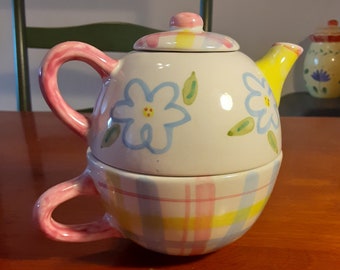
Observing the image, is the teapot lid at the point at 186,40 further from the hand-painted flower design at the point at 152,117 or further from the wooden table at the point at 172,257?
the wooden table at the point at 172,257

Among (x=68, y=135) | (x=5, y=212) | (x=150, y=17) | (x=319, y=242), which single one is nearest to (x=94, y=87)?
(x=150, y=17)

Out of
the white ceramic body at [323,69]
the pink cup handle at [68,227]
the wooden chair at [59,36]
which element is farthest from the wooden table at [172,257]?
the white ceramic body at [323,69]

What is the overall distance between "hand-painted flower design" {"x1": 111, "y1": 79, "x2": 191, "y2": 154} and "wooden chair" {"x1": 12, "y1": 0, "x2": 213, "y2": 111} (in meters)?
0.76

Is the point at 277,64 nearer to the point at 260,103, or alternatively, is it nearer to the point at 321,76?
the point at 260,103

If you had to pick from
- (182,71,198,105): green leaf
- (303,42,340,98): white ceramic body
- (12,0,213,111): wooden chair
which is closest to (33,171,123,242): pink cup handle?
(182,71,198,105): green leaf

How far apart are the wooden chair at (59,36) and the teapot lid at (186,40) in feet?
2.32

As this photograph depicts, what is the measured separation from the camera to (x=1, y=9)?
1.52 metres

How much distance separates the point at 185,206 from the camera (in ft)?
1.07

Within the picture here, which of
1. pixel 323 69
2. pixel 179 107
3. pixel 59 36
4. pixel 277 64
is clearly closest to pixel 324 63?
pixel 323 69

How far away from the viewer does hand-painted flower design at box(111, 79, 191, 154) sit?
0.32 meters

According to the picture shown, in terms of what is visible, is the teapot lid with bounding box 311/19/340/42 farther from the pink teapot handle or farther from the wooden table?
the pink teapot handle

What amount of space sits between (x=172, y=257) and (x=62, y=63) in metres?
0.17

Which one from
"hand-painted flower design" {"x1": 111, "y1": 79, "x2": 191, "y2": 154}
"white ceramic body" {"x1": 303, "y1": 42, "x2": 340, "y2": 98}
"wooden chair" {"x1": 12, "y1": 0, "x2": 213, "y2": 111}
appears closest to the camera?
"hand-painted flower design" {"x1": 111, "y1": 79, "x2": 191, "y2": 154}

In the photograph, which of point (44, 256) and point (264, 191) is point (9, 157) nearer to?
point (44, 256)
